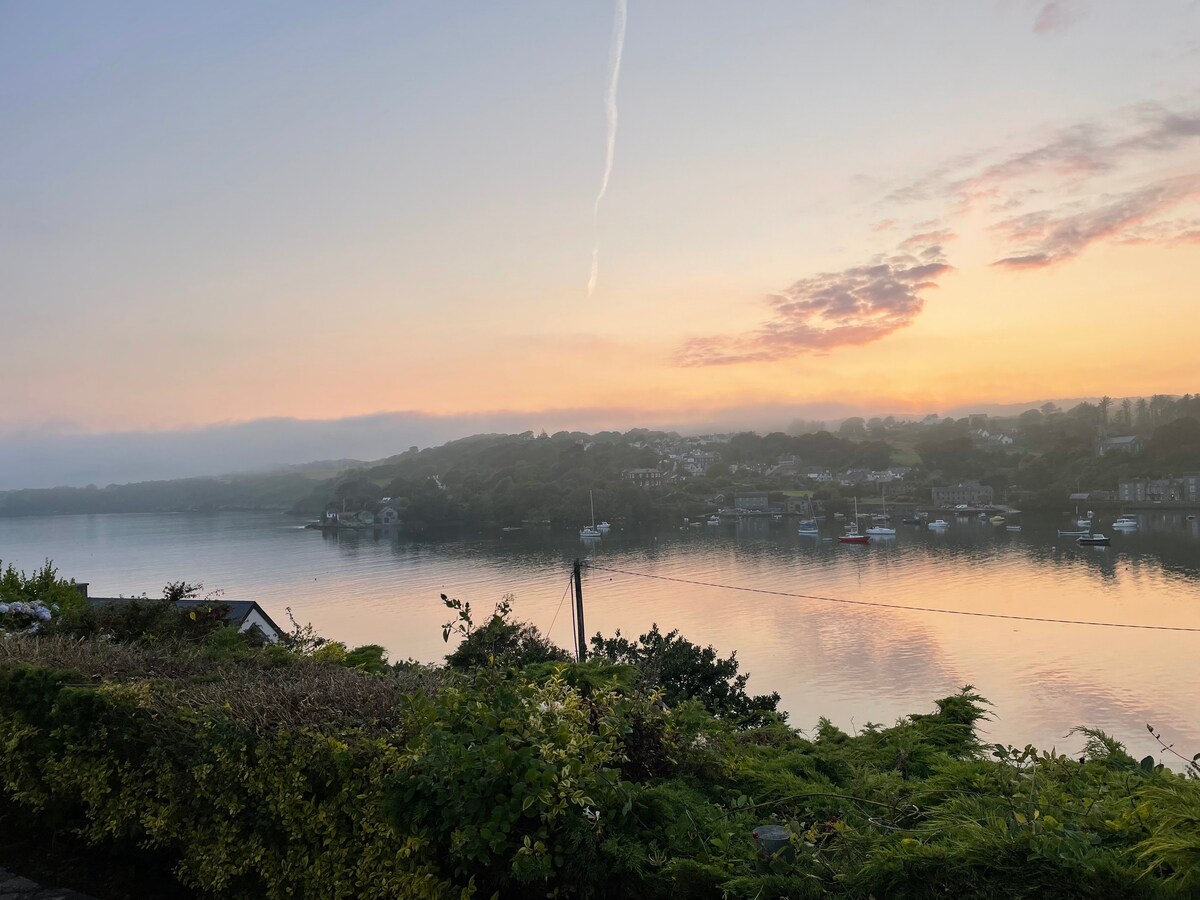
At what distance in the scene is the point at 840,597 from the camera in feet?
142

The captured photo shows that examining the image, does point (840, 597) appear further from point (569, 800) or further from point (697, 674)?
point (569, 800)

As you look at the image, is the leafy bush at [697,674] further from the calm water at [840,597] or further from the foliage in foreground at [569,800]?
the calm water at [840,597]

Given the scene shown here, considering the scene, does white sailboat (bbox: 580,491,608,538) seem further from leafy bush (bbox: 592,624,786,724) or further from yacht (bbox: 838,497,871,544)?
leafy bush (bbox: 592,624,786,724)

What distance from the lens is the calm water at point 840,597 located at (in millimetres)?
25047

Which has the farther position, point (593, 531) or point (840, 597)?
point (593, 531)

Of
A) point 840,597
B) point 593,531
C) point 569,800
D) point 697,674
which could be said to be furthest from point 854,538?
point 569,800

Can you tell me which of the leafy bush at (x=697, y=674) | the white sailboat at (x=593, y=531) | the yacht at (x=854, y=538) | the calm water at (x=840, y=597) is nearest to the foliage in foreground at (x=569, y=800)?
the leafy bush at (x=697, y=674)

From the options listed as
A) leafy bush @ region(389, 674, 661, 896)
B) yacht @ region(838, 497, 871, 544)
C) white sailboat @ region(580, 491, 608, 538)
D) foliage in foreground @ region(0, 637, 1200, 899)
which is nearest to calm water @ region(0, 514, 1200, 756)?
→ yacht @ region(838, 497, 871, 544)

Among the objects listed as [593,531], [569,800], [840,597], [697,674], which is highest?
[569,800]

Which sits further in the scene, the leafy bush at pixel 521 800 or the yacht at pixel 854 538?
the yacht at pixel 854 538

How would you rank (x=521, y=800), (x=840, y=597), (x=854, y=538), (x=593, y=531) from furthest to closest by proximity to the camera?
(x=593, y=531), (x=854, y=538), (x=840, y=597), (x=521, y=800)

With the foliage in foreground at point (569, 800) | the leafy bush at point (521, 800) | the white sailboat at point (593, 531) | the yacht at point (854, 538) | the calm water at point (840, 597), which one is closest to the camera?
the foliage in foreground at point (569, 800)

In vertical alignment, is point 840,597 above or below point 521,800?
below

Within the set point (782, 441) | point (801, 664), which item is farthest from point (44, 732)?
point (782, 441)
